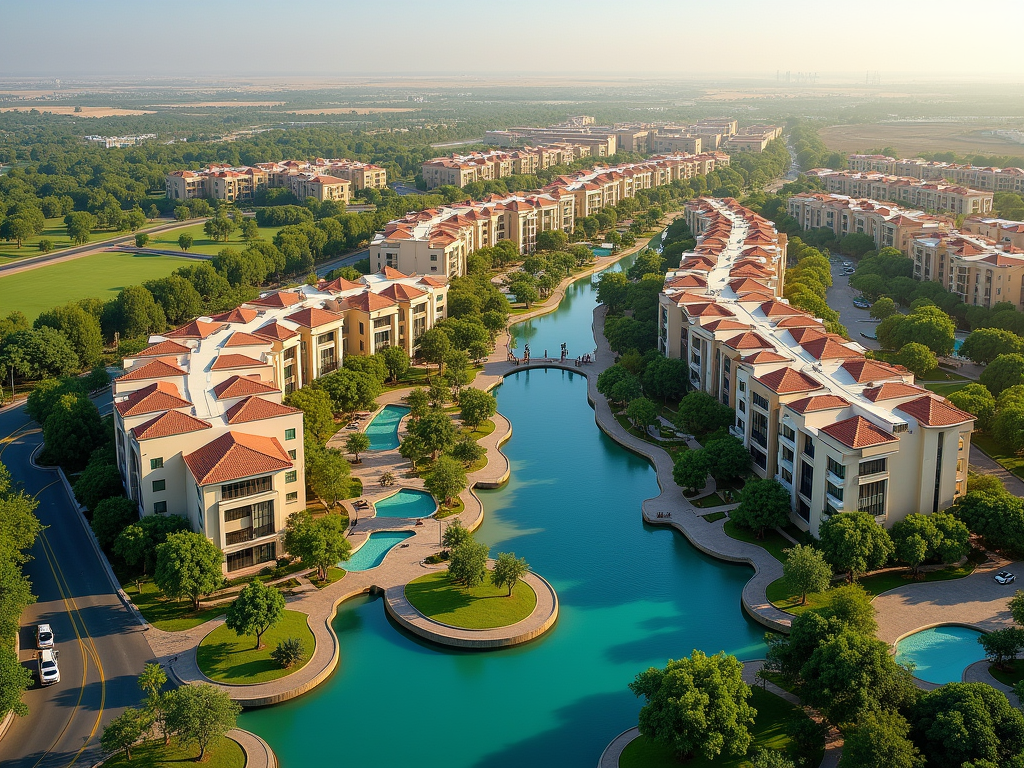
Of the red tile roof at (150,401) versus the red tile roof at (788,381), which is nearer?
the red tile roof at (150,401)

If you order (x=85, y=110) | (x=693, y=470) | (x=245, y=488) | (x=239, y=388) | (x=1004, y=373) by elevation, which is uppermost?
(x=85, y=110)

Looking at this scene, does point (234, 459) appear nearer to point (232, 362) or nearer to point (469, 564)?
point (469, 564)

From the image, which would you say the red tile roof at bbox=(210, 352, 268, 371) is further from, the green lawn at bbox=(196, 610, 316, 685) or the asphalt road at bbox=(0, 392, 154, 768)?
the green lawn at bbox=(196, 610, 316, 685)

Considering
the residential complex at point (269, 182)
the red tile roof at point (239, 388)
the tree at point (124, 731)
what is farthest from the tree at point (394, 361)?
the residential complex at point (269, 182)

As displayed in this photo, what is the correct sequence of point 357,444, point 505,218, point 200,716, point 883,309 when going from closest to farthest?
1. point 200,716
2. point 357,444
3. point 883,309
4. point 505,218

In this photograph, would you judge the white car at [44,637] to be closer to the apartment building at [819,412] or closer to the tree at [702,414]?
the apartment building at [819,412]

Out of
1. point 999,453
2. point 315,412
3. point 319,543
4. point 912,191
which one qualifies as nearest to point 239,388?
point 315,412

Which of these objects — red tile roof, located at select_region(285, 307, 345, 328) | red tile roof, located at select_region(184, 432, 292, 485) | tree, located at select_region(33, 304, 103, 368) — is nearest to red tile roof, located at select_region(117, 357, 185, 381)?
red tile roof, located at select_region(184, 432, 292, 485)
